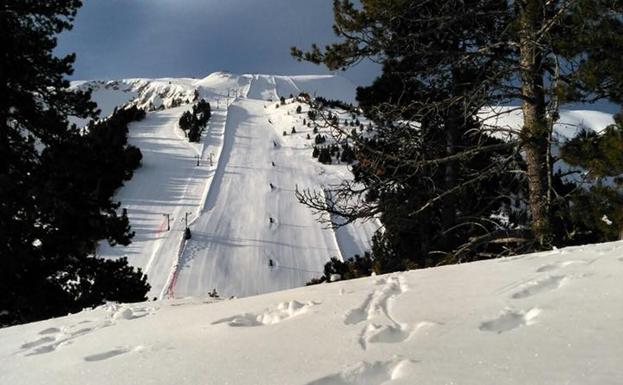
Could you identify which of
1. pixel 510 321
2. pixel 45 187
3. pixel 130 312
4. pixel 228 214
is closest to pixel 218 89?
pixel 228 214

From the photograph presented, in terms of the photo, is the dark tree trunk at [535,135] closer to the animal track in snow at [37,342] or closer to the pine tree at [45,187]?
the animal track in snow at [37,342]

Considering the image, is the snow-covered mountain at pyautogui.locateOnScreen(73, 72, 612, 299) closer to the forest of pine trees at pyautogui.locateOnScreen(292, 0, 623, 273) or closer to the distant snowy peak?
the forest of pine trees at pyautogui.locateOnScreen(292, 0, 623, 273)

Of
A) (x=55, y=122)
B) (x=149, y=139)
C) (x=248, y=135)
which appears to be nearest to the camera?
(x=55, y=122)

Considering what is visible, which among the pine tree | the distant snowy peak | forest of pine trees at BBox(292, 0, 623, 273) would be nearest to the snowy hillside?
forest of pine trees at BBox(292, 0, 623, 273)

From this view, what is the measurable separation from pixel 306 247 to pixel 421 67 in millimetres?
17157

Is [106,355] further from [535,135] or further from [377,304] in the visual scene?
[535,135]

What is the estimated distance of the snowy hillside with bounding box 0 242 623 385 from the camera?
1.80 meters

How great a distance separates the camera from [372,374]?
73.1 inches

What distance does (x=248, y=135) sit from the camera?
4862cm

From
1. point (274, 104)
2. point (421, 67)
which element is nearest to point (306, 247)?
point (421, 67)

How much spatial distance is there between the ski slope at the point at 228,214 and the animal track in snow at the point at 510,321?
51.8 feet

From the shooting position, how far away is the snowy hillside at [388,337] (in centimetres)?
180

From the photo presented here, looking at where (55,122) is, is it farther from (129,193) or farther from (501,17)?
(129,193)

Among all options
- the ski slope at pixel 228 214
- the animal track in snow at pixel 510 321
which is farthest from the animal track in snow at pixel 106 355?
the ski slope at pixel 228 214
